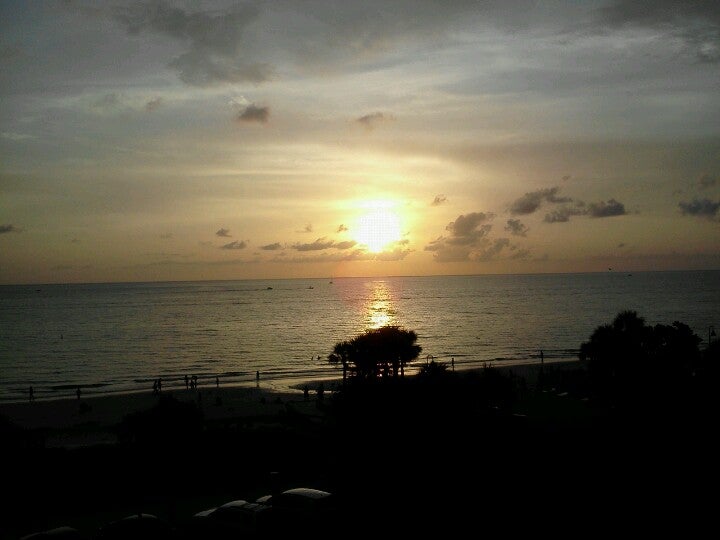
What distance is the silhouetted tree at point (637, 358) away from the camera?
27.2 meters

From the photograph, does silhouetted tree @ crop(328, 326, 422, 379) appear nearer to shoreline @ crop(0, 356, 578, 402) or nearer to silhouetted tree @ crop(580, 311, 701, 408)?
silhouetted tree @ crop(580, 311, 701, 408)

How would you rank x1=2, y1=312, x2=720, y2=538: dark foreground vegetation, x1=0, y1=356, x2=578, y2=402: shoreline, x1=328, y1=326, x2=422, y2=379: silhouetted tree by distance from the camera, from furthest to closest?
1. x1=0, y1=356, x2=578, y2=402: shoreline
2. x1=328, y1=326, x2=422, y2=379: silhouetted tree
3. x1=2, y1=312, x2=720, y2=538: dark foreground vegetation

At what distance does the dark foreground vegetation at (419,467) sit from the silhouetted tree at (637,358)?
418 mm

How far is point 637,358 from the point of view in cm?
3116

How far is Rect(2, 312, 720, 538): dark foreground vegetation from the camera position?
50.7 feet

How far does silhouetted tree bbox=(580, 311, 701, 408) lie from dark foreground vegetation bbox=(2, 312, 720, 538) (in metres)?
0.42

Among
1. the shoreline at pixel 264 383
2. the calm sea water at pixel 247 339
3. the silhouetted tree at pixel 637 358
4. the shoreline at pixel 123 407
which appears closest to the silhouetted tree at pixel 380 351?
the shoreline at pixel 123 407

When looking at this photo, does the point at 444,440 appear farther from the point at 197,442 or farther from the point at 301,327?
the point at 301,327

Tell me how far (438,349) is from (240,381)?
31349 millimetres

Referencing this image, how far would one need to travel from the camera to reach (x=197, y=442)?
2283 centimetres

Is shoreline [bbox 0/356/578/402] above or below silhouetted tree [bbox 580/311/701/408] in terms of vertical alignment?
below

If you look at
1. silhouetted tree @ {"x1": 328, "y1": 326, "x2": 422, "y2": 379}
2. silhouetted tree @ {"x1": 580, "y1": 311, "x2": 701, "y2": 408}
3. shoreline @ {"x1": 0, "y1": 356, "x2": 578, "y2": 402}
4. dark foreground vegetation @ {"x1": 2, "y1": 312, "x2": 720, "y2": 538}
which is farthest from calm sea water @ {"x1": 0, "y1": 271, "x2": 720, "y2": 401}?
dark foreground vegetation @ {"x1": 2, "y1": 312, "x2": 720, "y2": 538}

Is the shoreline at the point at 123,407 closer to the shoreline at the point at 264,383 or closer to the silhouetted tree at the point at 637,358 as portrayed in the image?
the shoreline at the point at 264,383

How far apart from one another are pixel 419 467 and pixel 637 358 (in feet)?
59.3
